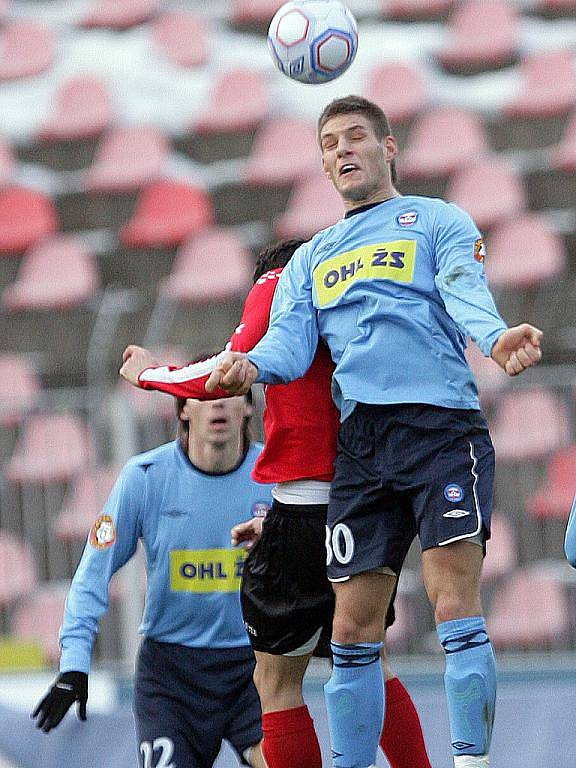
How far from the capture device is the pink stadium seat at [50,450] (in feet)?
23.1

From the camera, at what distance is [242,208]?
34.5 ft

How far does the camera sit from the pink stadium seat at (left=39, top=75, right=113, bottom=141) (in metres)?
10.9

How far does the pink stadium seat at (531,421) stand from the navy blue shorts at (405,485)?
3.79 metres

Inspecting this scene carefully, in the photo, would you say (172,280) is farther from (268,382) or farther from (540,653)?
(268,382)

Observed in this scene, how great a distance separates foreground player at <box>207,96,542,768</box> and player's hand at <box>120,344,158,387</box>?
12.2 inches

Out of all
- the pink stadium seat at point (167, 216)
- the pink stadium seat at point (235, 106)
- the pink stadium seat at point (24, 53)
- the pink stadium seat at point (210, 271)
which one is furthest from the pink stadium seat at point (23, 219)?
the pink stadium seat at point (24, 53)

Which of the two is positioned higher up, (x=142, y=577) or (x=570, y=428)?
(x=570, y=428)

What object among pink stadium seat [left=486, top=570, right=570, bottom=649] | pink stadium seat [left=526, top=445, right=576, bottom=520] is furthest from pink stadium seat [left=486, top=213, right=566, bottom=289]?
pink stadium seat [left=486, top=570, right=570, bottom=649]

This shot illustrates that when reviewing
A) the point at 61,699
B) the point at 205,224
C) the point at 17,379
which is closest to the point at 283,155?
the point at 205,224

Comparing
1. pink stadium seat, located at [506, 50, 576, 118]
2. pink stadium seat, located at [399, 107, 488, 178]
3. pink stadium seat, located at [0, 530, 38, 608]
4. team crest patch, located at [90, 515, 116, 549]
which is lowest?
pink stadium seat, located at [0, 530, 38, 608]

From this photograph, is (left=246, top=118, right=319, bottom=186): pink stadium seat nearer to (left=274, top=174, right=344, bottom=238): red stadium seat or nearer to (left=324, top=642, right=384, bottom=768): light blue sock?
(left=274, top=174, right=344, bottom=238): red stadium seat

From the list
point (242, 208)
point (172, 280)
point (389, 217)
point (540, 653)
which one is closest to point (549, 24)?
point (242, 208)

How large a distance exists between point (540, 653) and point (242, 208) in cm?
462

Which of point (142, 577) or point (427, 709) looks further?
point (142, 577)
